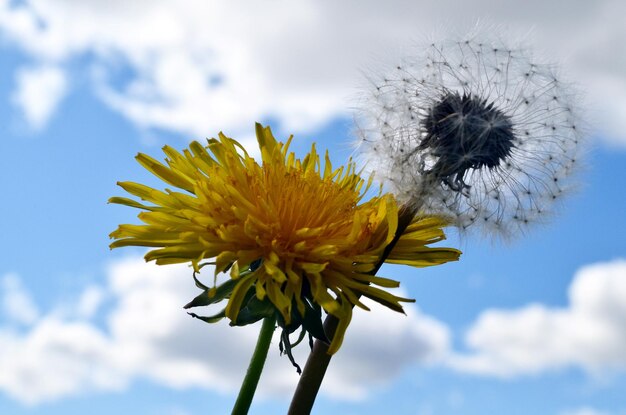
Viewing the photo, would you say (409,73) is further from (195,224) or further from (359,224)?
(195,224)

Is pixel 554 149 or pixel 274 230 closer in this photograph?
pixel 274 230

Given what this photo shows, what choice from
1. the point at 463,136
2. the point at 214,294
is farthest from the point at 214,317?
the point at 463,136

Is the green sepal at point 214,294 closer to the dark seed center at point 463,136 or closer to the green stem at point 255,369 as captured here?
the green stem at point 255,369

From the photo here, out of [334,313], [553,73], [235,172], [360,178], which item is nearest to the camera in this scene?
[334,313]

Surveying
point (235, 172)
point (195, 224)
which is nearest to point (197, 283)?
point (195, 224)

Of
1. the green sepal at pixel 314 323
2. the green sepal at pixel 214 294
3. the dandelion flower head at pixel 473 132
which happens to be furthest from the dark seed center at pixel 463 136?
the green sepal at pixel 214 294

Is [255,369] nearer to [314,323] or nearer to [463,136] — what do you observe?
[314,323]

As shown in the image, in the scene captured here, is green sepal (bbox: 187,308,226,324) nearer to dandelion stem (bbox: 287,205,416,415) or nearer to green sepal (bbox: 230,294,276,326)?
green sepal (bbox: 230,294,276,326)
